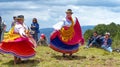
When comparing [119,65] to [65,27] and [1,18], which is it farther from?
[1,18]

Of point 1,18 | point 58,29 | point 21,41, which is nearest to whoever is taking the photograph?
point 21,41

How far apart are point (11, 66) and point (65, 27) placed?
282 centimetres

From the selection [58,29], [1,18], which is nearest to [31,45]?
[58,29]

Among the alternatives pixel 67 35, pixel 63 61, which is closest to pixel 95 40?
pixel 67 35

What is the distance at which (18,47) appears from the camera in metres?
16.7

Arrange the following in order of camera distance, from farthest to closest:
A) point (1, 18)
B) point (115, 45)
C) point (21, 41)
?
point (115, 45), point (1, 18), point (21, 41)

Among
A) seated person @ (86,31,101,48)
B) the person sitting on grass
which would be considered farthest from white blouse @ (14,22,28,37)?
the person sitting on grass

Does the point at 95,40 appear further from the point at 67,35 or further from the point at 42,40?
the point at 67,35

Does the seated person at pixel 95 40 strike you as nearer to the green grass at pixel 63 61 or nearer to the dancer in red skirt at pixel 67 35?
the green grass at pixel 63 61

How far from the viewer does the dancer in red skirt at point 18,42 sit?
54.3 ft

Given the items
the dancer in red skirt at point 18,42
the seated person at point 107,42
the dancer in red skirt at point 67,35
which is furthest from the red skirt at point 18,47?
the seated person at point 107,42

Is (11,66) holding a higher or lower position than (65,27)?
lower

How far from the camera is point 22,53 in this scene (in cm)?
1680

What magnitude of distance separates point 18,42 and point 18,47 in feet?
0.70
